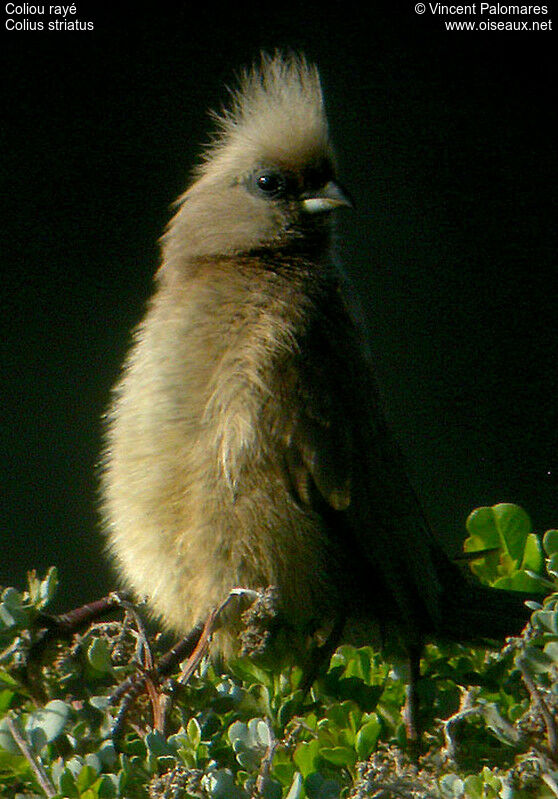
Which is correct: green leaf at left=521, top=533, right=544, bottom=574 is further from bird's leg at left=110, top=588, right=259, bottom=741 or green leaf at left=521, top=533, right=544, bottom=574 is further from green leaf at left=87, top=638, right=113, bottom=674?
green leaf at left=87, top=638, right=113, bottom=674

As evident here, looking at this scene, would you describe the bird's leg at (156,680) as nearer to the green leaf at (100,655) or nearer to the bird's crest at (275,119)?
the green leaf at (100,655)

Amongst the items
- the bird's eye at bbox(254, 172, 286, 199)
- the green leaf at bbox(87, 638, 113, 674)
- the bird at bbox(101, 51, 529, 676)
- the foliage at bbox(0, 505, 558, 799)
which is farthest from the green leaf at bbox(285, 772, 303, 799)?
the bird's eye at bbox(254, 172, 286, 199)

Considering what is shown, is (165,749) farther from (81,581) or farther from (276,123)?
(81,581)

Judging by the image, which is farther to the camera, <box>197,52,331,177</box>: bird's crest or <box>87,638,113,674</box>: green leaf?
<box>197,52,331,177</box>: bird's crest

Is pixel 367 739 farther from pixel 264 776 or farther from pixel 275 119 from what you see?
pixel 275 119

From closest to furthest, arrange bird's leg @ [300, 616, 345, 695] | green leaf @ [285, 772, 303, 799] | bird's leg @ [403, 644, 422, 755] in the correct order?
green leaf @ [285, 772, 303, 799] < bird's leg @ [403, 644, 422, 755] < bird's leg @ [300, 616, 345, 695]

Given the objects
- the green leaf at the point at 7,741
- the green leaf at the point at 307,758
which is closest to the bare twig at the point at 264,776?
the green leaf at the point at 307,758

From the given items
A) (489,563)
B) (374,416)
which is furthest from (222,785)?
(374,416)

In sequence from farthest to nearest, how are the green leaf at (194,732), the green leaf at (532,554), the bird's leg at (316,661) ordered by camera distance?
1. the green leaf at (532,554)
2. the bird's leg at (316,661)
3. the green leaf at (194,732)

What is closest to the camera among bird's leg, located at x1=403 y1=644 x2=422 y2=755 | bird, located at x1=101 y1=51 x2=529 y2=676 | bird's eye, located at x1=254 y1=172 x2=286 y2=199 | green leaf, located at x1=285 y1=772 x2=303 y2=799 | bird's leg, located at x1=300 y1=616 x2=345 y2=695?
green leaf, located at x1=285 y1=772 x2=303 y2=799
